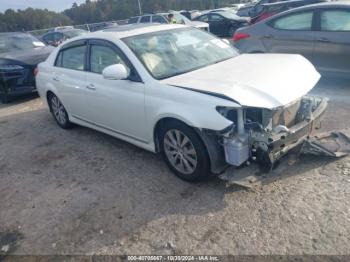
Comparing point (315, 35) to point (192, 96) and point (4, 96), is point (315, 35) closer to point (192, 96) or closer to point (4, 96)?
point (192, 96)

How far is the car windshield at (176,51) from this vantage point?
161 inches

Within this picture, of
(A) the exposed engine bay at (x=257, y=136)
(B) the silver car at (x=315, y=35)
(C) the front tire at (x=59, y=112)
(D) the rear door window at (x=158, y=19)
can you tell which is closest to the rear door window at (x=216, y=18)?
(D) the rear door window at (x=158, y=19)

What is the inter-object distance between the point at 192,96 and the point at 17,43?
8260mm

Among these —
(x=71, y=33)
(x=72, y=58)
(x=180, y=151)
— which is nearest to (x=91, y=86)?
(x=72, y=58)

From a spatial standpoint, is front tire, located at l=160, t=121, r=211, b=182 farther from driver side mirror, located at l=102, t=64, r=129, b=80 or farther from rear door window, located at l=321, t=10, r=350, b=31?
rear door window, located at l=321, t=10, r=350, b=31

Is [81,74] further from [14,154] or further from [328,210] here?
[328,210]

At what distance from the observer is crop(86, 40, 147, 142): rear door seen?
13.4 feet

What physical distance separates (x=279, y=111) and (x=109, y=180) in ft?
7.16

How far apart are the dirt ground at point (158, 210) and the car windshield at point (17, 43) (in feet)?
19.2

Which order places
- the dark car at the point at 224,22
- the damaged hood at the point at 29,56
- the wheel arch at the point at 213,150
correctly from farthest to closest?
1. the dark car at the point at 224,22
2. the damaged hood at the point at 29,56
3. the wheel arch at the point at 213,150

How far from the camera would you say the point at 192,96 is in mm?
3441

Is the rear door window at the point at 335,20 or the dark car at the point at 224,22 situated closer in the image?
the rear door window at the point at 335,20

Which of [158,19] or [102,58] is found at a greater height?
[102,58]

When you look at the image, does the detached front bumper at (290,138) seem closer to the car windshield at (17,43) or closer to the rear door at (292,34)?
the rear door at (292,34)
